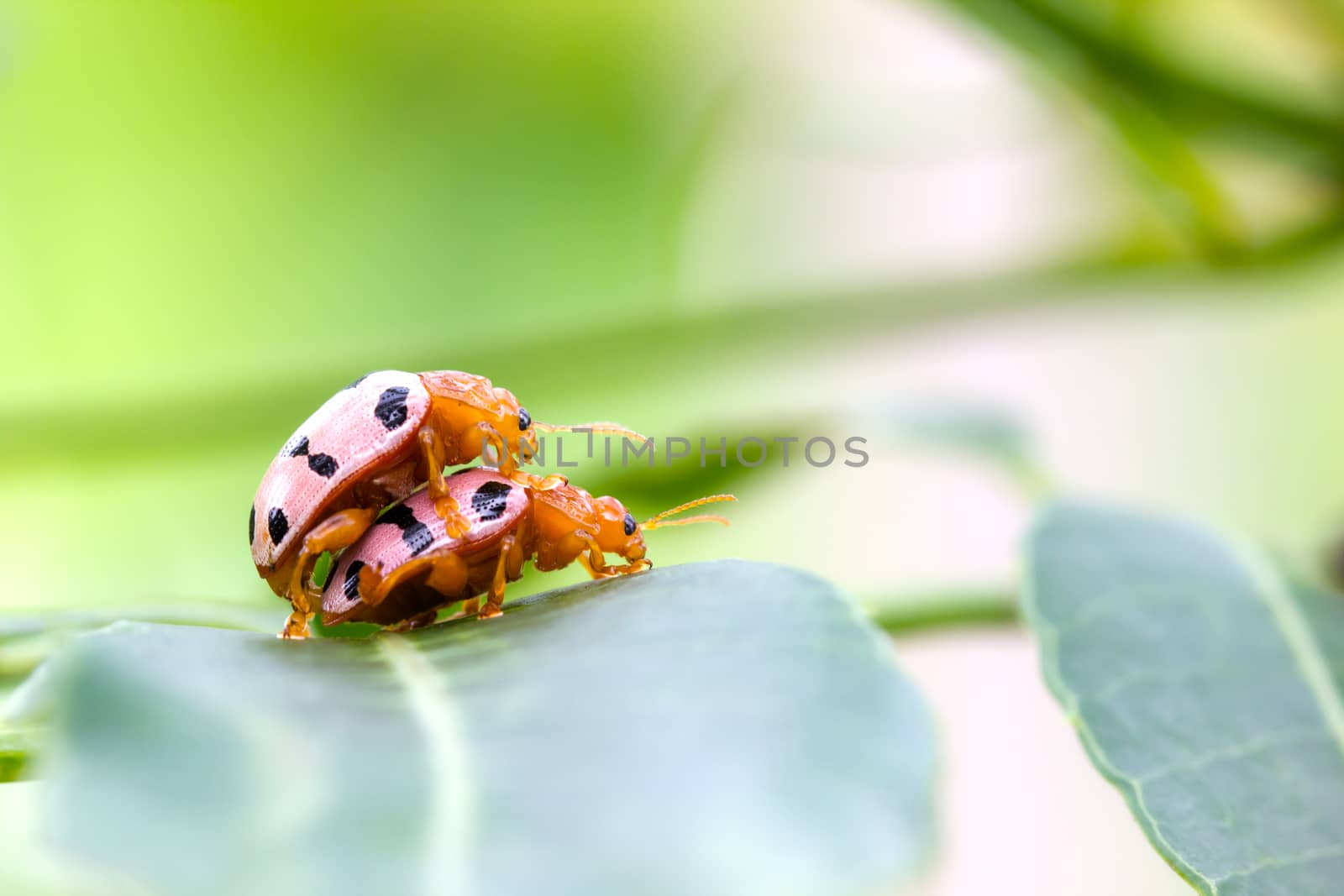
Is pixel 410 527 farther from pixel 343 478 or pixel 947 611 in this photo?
pixel 947 611

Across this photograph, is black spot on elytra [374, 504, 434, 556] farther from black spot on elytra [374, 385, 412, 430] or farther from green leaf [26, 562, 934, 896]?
green leaf [26, 562, 934, 896]

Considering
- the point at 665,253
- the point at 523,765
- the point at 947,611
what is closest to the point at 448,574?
the point at 523,765

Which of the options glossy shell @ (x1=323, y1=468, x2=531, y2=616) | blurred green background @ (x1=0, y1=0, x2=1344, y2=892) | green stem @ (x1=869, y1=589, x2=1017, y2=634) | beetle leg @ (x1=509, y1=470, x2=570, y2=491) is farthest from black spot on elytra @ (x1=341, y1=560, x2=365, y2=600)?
blurred green background @ (x1=0, y1=0, x2=1344, y2=892)

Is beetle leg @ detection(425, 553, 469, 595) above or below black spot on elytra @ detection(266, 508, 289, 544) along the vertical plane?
below

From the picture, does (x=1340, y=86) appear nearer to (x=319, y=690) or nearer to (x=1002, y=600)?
(x=1002, y=600)

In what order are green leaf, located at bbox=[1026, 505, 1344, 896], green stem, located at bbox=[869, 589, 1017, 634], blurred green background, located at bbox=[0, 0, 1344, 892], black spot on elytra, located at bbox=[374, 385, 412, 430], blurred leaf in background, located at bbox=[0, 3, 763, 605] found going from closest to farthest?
green leaf, located at bbox=[1026, 505, 1344, 896], black spot on elytra, located at bbox=[374, 385, 412, 430], green stem, located at bbox=[869, 589, 1017, 634], blurred green background, located at bbox=[0, 0, 1344, 892], blurred leaf in background, located at bbox=[0, 3, 763, 605]

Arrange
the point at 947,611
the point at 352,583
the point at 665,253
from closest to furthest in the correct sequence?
the point at 352,583 → the point at 947,611 → the point at 665,253
